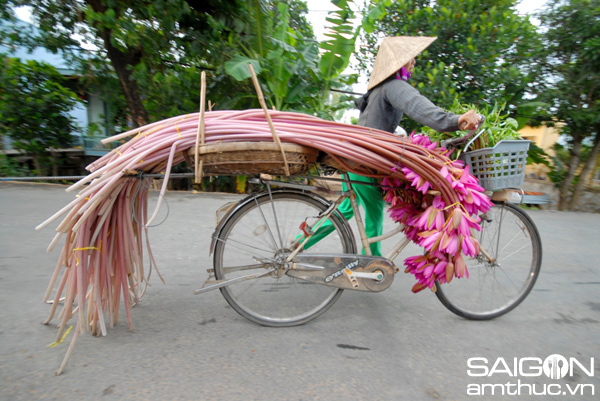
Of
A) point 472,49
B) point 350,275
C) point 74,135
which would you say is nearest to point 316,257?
point 350,275

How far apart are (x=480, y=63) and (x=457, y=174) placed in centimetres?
499

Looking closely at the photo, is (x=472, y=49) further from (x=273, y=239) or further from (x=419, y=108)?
(x=273, y=239)

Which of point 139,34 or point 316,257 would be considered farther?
point 139,34

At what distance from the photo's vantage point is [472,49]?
5.95 meters

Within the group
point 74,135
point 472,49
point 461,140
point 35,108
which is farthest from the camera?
point 74,135

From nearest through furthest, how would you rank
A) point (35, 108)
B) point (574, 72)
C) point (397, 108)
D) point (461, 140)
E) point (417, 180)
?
point (417, 180) < point (461, 140) < point (397, 108) < point (574, 72) < point (35, 108)

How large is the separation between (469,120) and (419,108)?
283 millimetres

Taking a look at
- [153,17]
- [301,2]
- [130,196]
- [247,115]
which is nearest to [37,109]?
[153,17]

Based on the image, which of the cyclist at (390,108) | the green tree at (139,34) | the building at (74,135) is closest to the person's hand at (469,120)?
the cyclist at (390,108)

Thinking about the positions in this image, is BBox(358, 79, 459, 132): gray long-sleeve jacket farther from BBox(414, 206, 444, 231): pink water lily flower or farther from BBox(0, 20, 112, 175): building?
BBox(0, 20, 112, 175): building

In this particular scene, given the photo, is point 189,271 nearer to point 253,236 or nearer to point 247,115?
point 253,236

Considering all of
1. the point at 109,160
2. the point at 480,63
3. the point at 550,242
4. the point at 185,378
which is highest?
the point at 480,63

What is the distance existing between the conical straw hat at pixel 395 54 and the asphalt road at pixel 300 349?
159 cm

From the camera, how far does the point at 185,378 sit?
1.87 metres
